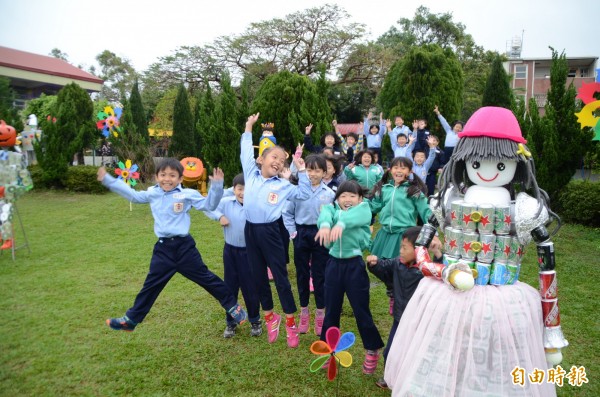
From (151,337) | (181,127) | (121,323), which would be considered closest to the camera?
(121,323)

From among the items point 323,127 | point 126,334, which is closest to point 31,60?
point 323,127

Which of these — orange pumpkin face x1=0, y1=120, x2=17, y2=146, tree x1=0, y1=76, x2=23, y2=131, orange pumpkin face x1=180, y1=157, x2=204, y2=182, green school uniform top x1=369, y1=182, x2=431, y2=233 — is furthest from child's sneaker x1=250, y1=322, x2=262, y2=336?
tree x1=0, y1=76, x2=23, y2=131

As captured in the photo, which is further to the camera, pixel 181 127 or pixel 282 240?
pixel 181 127

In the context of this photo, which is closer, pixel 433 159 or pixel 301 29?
pixel 433 159

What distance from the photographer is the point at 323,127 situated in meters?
10.2

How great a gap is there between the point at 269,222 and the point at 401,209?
1419 millimetres

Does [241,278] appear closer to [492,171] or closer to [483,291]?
[483,291]

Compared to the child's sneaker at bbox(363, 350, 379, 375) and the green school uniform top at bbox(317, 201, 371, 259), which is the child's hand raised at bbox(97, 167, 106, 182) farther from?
the child's sneaker at bbox(363, 350, 379, 375)

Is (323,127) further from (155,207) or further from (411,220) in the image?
(155,207)

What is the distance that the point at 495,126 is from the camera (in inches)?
110

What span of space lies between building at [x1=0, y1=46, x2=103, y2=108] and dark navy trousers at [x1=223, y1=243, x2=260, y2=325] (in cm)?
1775

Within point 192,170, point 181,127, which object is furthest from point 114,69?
point 192,170

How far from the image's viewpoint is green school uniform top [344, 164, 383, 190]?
720 cm

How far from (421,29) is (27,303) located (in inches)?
1044
